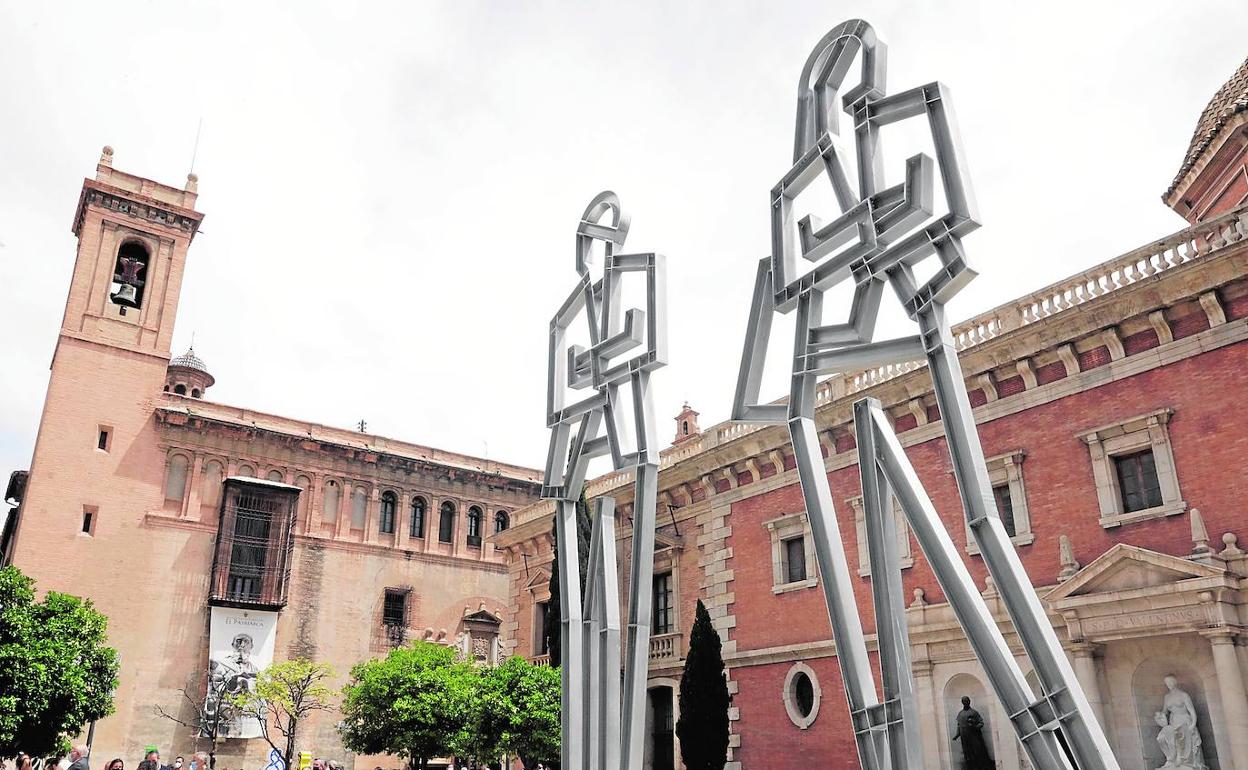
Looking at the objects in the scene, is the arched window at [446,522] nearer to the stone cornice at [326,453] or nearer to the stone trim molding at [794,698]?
the stone cornice at [326,453]

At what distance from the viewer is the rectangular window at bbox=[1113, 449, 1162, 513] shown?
1611 cm

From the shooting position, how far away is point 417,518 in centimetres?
4312

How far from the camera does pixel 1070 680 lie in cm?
627

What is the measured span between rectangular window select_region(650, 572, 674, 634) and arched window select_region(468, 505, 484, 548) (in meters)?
19.7

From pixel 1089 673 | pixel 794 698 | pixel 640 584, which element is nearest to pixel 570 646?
pixel 640 584

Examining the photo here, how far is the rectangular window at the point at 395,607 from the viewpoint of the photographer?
133ft

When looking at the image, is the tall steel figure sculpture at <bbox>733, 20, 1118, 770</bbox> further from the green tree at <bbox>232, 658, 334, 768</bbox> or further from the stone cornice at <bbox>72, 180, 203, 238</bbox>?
the stone cornice at <bbox>72, 180, 203, 238</bbox>

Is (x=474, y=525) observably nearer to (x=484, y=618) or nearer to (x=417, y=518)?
(x=417, y=518)

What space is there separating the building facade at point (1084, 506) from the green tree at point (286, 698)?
16.7 m

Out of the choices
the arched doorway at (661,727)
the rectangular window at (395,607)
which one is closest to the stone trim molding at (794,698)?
the arched doorway at (661,727)

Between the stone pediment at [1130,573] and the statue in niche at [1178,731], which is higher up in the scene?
the stone pediment at [1130,573]

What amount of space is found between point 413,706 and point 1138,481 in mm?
17019

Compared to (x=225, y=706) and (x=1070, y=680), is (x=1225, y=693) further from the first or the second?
(x=225, y=706)

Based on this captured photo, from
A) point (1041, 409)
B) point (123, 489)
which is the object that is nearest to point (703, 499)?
point (1041, 409)
